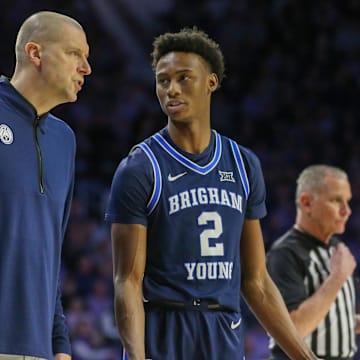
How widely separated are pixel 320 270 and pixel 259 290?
1134 mm

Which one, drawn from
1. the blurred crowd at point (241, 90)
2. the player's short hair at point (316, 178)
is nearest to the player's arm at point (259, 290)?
the player's short hair at point (316, 178)

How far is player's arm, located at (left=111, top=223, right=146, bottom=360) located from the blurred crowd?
6151 mm

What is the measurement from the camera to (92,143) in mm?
11539

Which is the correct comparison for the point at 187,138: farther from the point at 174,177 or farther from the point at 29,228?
the point at 29,228

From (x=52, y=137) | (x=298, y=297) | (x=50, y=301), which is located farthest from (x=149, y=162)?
(x=298, y=297)

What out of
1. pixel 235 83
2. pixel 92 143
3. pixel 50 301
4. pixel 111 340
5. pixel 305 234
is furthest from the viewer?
pixel 235 83

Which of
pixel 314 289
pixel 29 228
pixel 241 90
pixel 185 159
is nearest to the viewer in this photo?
pixel 29 228

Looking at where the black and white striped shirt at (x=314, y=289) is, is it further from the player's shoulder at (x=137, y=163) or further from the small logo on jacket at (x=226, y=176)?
the player's shoulder at (x=137, y=163)

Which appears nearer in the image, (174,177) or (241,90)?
(174,177)

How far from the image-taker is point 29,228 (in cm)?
300

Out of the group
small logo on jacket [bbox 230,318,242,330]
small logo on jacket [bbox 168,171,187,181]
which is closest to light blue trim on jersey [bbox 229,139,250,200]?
small logo on jacket [bbox 168,171,187,181]

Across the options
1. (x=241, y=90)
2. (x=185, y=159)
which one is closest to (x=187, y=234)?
(x=185, y=159)

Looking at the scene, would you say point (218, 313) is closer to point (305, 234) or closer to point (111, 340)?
point (305, 234)

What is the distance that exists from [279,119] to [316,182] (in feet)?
22.7
